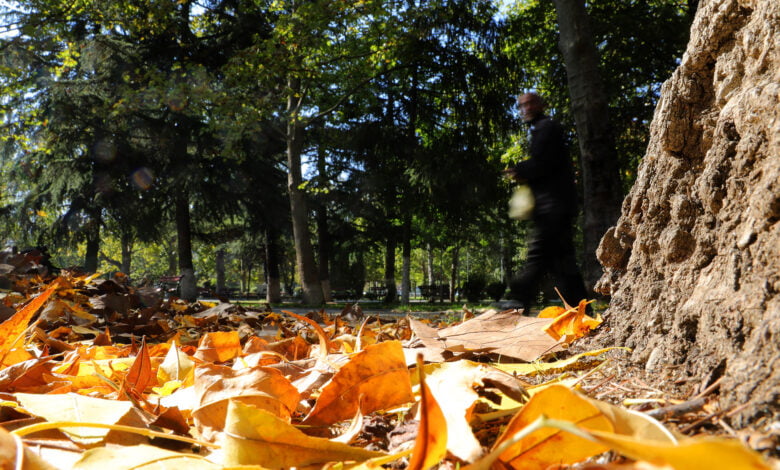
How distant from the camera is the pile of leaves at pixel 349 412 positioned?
18.5 inches

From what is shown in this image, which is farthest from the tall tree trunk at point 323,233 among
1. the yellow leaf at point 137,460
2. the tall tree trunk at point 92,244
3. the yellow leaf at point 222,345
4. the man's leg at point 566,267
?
the yellow leaf at point 137,460

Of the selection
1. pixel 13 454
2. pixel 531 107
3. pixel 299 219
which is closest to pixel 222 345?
pixel 13 454

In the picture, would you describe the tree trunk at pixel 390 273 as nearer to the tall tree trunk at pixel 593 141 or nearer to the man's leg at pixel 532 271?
the tall tree trunk at pixel 593 141

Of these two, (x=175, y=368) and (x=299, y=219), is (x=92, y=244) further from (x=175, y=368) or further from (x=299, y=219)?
(x=175, y=368)

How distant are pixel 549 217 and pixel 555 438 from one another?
4826 mm

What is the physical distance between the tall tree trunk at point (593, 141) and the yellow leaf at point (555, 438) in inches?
300

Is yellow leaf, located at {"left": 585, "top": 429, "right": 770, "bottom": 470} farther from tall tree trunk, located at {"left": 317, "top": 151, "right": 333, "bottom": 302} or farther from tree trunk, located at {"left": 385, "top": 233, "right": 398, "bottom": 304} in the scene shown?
tall tree trunk, located at {"left": 317, "top": 151, "right": 333, "bottom": 302}

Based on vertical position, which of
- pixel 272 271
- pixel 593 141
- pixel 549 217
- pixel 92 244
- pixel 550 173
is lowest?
pixel 272 271

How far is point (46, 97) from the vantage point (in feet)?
60.7

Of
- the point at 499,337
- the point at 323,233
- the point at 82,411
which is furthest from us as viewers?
the point at 323,233

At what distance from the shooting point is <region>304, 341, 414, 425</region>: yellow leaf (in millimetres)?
754

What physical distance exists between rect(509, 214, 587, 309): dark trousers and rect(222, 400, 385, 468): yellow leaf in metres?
Answer: 4.49

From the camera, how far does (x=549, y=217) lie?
508cm

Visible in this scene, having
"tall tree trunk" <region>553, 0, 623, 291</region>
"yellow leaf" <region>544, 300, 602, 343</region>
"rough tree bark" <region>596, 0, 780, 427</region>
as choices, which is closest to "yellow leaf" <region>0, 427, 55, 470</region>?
"rough tree bark" <region>596, 0, 780, 427</region>
